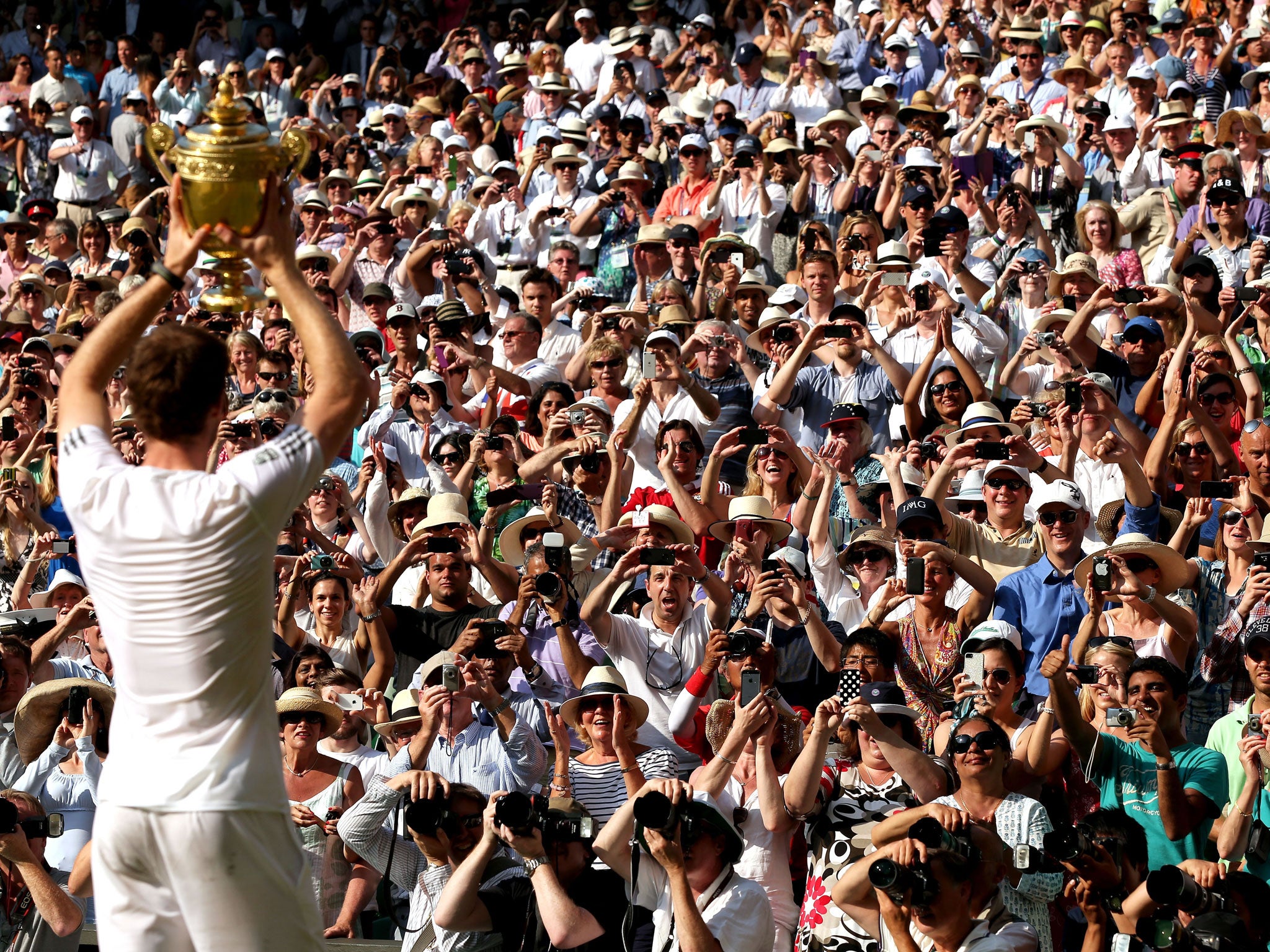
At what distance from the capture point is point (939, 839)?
5762mm

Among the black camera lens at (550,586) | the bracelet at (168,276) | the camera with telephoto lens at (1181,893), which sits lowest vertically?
the black camera lens at (550,586)

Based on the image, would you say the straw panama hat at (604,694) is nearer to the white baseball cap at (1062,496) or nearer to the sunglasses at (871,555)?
the sunglasses at (871,555)

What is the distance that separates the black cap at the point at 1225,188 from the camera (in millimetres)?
11430

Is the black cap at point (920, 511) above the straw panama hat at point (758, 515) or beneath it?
above

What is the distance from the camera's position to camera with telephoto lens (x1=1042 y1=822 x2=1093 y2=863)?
5941 mm

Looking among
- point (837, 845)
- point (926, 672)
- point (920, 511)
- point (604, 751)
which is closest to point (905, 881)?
point (837, 845)

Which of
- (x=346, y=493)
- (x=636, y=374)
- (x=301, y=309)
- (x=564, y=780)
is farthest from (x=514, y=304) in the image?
(x=301, y=309)

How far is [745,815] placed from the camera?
668cm

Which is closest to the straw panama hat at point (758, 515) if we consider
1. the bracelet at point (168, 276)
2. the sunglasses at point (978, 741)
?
the sunglasses at point (978, 741)

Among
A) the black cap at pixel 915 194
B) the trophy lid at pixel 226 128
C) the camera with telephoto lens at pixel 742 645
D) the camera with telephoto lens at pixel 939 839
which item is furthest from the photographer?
the black cap at pixel 915 194

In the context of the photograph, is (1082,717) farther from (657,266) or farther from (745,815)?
(657,266)

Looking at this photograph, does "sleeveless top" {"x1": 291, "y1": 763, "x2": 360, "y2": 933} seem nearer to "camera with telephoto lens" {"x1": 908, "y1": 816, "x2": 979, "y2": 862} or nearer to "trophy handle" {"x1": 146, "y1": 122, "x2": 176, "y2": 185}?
"camera with telephoto lens" {"x1": 908, "y1": 816, "x2": 979, "y2": 862}

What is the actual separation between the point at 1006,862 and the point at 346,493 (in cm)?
516

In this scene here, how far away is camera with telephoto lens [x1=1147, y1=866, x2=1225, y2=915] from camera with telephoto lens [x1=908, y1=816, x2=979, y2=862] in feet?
1.72
